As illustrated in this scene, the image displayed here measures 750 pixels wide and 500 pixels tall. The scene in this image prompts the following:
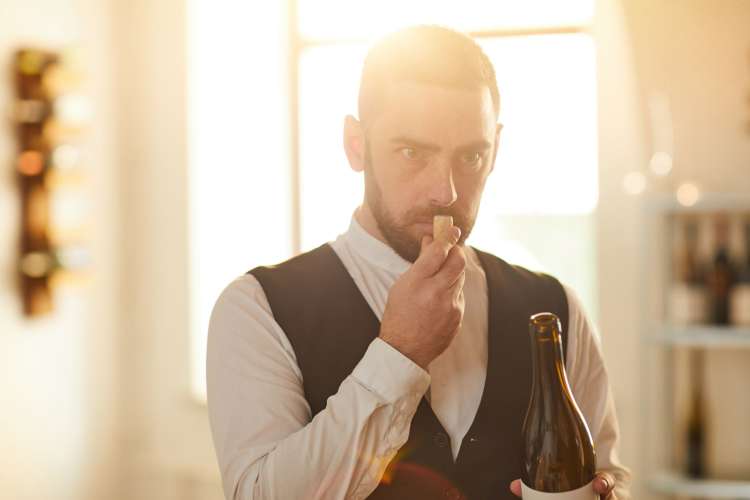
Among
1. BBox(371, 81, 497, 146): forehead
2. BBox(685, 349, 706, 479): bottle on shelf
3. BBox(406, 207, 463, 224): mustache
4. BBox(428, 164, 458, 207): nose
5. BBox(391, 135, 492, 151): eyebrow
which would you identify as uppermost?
BBox(371, 81, 497, 146): forehead

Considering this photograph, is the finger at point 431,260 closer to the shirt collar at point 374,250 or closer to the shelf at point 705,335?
the shirt collar at point 374,250

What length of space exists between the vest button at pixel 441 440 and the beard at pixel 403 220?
20 centimetres

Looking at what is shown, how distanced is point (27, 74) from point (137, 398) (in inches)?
43.8

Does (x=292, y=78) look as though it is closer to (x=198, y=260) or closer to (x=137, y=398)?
(x=198, y=260)

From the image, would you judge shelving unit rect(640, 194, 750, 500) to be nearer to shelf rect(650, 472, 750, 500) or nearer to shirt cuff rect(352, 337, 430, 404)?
shelf rect(650, 472, 750, 500)

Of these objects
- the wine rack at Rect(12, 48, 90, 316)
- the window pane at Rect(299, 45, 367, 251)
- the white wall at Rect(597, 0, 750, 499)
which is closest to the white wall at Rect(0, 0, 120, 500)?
the wine rack at Rect(12, 48, 90, 316)

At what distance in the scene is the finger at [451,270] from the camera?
861mm

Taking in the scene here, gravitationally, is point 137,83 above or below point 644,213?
above

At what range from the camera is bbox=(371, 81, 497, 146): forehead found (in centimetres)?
95

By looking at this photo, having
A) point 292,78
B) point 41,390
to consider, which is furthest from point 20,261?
point 292,78

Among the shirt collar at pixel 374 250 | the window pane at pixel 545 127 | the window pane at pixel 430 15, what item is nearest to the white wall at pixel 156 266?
the window pane at pixel 430 15

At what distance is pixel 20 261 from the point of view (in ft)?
7.88

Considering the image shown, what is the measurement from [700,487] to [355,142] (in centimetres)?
178

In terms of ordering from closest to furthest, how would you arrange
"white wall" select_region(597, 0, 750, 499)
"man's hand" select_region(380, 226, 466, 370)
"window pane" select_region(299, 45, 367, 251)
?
"man's hand" select_region(380, 226, 466, 370)
"white wall" select_region(597, 0, 750, 499)
"window pane" select_region(299, 45, 367, 251)
